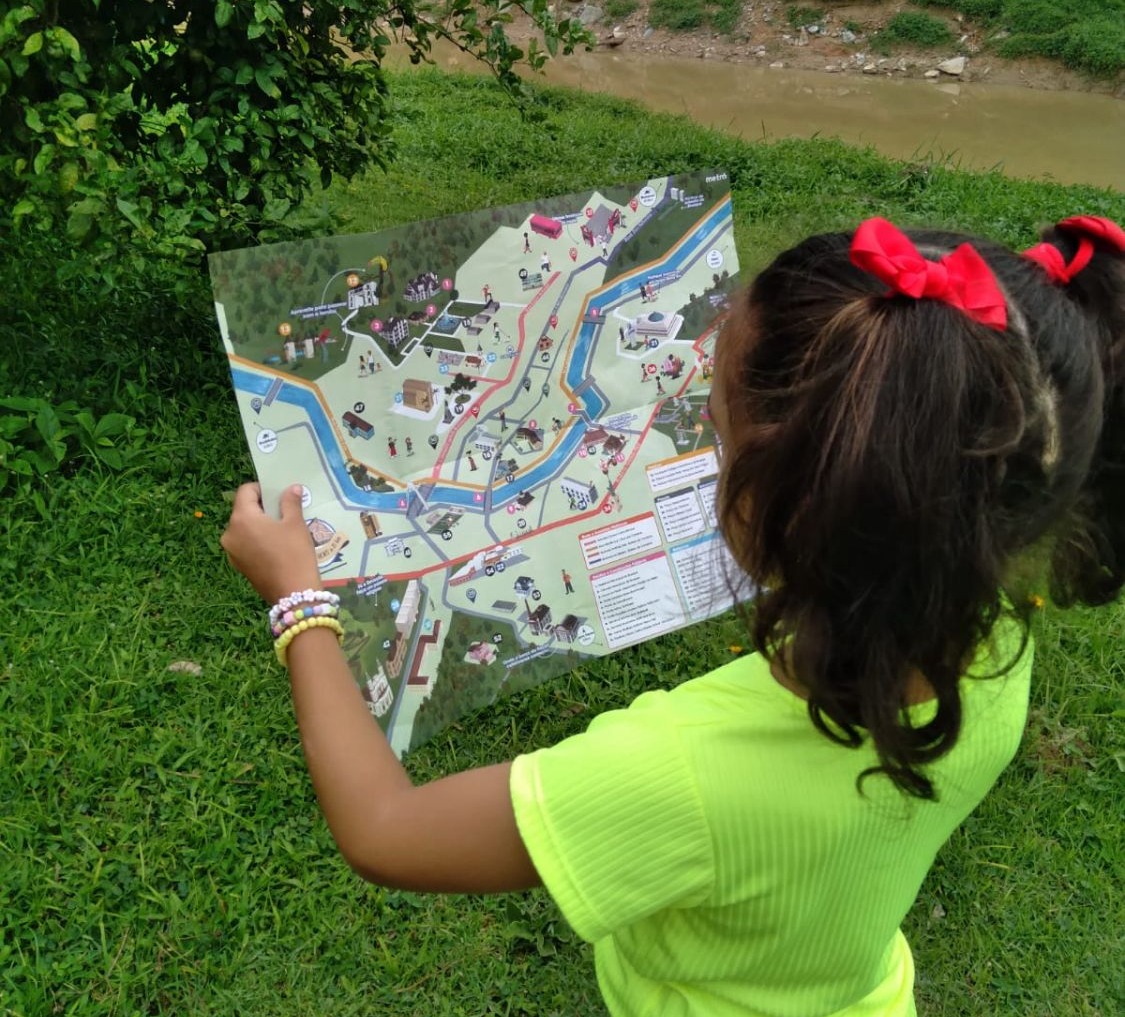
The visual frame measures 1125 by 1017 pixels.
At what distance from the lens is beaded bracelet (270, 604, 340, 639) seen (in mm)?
1184

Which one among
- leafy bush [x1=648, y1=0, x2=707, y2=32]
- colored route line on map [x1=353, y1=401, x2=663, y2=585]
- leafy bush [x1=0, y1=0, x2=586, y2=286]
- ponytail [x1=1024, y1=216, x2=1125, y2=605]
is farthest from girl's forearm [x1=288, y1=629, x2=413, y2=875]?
leafy bush [x1=648, y1=0, x2=707, y2=32]

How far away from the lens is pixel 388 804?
1013 mm

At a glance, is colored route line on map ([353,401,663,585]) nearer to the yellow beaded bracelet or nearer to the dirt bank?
the yellow beaded bracelet

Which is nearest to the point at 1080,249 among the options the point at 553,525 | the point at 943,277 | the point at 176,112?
the point at 943,277

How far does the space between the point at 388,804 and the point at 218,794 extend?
118 cm

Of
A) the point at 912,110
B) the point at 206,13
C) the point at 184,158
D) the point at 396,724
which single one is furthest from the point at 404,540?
the point at 912,110

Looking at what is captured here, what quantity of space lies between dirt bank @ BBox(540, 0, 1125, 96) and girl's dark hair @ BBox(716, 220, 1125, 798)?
33.9 ft

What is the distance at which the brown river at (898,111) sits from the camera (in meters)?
7.86

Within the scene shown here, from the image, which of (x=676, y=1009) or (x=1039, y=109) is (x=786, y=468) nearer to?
(x=676, y=1009)

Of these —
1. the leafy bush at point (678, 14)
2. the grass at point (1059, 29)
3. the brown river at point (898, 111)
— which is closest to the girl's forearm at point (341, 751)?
the brown river at point (898, 111)

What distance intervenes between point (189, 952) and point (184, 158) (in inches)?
70.5

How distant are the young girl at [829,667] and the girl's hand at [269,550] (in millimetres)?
271

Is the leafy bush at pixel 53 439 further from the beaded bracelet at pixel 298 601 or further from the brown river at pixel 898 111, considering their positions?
the brown river at pixel 898 111

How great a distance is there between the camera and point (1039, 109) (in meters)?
9.09
